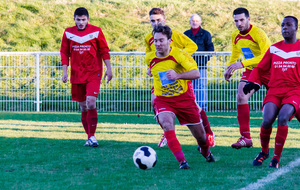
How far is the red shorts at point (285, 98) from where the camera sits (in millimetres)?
5039

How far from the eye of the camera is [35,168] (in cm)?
514

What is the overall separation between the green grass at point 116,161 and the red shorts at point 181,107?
1.77 feet

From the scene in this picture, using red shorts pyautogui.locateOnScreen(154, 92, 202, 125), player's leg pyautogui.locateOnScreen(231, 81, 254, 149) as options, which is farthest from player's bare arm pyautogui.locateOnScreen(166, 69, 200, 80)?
player's leg pyautogui.locateOnScreen(231, 81, 254, 149)

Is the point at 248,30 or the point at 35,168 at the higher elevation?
the point at 248,30

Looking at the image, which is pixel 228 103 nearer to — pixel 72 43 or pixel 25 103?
pixel 25 103

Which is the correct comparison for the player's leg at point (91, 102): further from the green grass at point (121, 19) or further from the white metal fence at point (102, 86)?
the green grass at point (121, 19)

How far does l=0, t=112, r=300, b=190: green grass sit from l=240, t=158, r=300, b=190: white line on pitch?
0.06 meters

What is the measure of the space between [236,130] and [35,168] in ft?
16.0

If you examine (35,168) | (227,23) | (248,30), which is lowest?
(35,168)

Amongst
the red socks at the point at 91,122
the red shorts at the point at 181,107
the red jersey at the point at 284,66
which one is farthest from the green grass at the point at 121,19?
the red shorts at the point at 181,107

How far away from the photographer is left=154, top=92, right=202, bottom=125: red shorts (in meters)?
5.27

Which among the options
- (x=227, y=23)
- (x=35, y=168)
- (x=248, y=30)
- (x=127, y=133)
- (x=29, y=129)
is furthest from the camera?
(x=227, y=23)

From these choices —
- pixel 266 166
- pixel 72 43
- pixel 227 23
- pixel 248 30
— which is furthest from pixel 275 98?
pixel 227 23

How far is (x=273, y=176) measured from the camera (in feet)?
15.1
